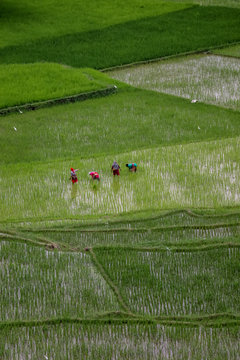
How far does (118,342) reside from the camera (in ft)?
15.6

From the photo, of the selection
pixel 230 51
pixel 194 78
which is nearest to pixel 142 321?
pixel 194 78

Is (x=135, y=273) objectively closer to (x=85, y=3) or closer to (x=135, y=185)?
(x=135, y=185)

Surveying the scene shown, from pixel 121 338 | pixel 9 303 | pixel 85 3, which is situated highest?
pixel 85 3

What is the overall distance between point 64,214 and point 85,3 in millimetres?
13100

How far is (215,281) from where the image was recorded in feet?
17.9

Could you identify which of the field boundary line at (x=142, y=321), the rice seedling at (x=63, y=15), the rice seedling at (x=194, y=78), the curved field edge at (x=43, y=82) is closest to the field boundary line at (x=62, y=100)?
the curved field edge at (x=43, y=82)

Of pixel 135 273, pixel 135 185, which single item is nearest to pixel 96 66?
pixel 135 185

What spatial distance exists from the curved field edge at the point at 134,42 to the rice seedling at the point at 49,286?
317 inches

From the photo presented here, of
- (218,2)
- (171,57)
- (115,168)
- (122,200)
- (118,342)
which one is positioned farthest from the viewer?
(218,2)

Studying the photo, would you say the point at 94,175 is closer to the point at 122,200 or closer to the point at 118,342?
the point at 122,200

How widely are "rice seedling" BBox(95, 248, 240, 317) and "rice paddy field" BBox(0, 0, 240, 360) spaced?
0.01 meters

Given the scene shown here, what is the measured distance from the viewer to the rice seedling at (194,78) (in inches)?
445

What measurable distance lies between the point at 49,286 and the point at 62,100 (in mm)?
6277

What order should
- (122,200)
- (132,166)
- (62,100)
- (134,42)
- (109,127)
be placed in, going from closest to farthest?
(122,200) < (132,166) < (109,127) < (62,100) < (134,42)
